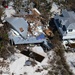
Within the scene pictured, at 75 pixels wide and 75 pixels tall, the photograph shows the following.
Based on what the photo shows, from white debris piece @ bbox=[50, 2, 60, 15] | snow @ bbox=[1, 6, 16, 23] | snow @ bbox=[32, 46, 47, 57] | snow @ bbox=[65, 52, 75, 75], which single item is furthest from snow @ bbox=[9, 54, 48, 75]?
white debris piece @ bbox=[50, 2, 60, 15]

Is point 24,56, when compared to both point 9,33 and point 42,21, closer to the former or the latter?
point 9,33

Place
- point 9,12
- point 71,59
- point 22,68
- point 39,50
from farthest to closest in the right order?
point 9,12, point 39,50, point 71,59, point 22,68

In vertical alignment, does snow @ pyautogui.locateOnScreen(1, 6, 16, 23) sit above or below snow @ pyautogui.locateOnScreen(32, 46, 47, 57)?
above

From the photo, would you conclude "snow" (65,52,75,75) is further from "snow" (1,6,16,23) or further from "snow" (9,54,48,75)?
"snow" (1,6,16,23)

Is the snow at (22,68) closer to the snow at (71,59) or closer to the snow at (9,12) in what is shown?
the snow at (71,59)

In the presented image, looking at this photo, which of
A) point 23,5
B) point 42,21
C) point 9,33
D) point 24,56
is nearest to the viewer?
point 24,56

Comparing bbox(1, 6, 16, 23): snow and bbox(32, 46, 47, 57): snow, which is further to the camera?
bbox(1, 6, 16, 23): snow

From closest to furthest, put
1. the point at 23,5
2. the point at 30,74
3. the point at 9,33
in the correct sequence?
the point at 30,74 → the point at 9,33 → the point at 23,5

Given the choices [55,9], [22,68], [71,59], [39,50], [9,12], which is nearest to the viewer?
[22,68]

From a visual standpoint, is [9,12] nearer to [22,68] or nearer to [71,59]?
[22,68]

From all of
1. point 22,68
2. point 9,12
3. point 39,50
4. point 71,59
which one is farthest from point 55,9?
point 22,68

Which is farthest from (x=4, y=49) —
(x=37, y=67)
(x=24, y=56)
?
(x=37, y=67)
